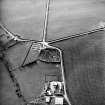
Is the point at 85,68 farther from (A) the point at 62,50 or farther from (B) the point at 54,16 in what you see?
(B) the point at 54,16

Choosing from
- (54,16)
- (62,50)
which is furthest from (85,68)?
(54,16)

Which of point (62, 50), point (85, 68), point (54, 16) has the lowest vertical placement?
point (85, 68)

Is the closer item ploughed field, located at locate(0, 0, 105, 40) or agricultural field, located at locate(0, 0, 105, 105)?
agricultural field, located at locate(0, 0, 105, 105)

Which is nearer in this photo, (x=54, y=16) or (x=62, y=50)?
(x=62, y=50)

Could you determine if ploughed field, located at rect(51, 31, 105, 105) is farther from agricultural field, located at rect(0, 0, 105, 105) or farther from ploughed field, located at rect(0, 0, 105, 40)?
ploughed field, located at rect(0, 0, 105, 40)

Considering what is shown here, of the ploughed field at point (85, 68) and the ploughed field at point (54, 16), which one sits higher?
the ploughed field at point (54, 16)

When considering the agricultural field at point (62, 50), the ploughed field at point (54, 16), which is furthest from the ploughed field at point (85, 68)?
the ploughed field at point (54, 16)

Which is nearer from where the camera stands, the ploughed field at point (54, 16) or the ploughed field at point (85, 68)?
the ploughed field at point (85, 68)

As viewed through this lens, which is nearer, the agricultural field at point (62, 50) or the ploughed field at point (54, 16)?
the agricultural field at point (62, 50)

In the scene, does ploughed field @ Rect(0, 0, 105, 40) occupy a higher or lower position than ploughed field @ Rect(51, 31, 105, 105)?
higher

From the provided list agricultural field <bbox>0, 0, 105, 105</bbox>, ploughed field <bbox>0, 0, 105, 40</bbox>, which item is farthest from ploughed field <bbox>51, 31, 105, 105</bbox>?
ploughed field <bbox>0, 0, 105, 40</bbox>

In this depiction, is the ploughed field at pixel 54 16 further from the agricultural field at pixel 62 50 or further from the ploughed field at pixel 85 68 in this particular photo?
the ploughed field at pixel 85 68

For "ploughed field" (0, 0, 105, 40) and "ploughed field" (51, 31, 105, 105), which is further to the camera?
"ploughed field" (0, 0, 105, 40)
